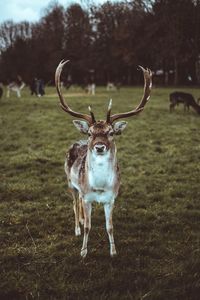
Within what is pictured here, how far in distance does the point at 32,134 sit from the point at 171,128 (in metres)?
5.40

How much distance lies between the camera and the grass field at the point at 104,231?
458cm

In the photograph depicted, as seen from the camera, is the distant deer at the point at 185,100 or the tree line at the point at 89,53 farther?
the tree line at the point at 89,53

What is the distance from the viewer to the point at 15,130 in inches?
584

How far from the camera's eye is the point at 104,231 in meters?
6.13

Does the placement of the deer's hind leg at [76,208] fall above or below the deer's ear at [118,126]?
below

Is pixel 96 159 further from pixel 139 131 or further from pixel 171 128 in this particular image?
pixel 171 128

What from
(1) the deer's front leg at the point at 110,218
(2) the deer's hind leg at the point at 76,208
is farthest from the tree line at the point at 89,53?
(1) the deer's front leg at the point at 110,218

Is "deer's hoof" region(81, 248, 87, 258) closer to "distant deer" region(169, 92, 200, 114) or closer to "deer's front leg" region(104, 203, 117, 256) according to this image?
"deer's front leg" region(104, 203, 117, 256)

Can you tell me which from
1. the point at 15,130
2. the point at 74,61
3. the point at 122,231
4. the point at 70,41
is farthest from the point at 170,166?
the point at 70,41

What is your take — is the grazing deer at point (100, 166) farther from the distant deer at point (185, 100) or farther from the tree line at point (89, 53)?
the tree line at point (89, 53)

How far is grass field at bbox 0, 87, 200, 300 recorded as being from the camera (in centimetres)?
458

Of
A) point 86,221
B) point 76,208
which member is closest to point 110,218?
point 86,221

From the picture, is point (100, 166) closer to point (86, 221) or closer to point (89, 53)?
point (86, 221)

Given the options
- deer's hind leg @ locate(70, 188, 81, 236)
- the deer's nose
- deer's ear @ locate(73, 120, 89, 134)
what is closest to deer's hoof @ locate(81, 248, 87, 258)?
deer's hind leg @ locate(70, 188, 81, 236)
